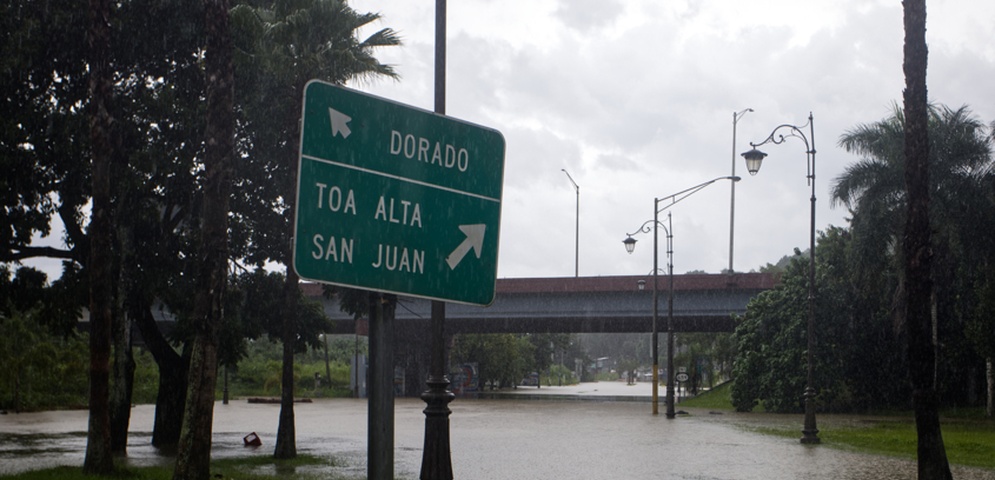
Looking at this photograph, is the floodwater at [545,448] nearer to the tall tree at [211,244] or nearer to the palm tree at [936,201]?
the tall tree at [211,244]

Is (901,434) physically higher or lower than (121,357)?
lower

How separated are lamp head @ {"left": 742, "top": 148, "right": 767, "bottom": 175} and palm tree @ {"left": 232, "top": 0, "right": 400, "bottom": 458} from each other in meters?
10.0

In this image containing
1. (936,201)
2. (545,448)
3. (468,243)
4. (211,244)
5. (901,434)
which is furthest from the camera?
(936,201)

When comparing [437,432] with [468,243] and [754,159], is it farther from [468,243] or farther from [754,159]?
[754,159]

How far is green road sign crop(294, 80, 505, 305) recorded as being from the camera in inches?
169

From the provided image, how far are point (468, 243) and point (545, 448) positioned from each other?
18946mm

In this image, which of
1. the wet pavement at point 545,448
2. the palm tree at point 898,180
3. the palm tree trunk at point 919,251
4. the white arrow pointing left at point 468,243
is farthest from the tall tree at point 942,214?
the white arrow pointing left at point 468,243

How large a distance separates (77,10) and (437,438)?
39.0ft

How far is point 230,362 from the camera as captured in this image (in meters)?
Answer: 22.2

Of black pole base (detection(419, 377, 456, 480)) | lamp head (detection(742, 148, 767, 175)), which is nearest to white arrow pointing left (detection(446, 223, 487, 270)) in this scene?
black pole base (detection(419, 377, 456, 480))

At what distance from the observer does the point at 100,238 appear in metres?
15.7

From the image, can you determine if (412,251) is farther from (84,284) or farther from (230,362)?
(230,362)

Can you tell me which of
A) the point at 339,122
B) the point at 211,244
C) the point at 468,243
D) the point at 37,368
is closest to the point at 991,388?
the point at 211,244

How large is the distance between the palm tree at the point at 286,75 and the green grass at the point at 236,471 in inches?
29.8
